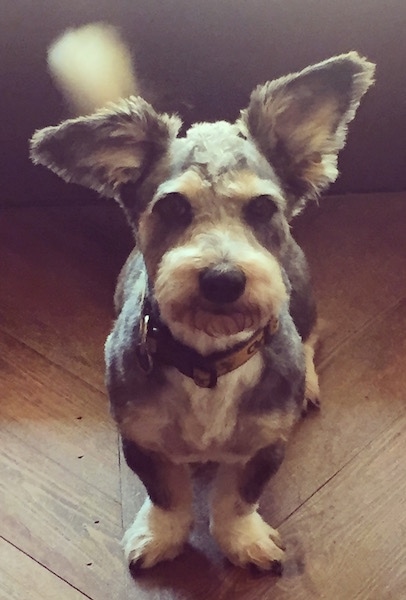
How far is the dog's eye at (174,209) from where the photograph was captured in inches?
43.9

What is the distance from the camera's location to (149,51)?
1.64 meters

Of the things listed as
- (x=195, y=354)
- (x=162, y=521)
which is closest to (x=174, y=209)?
(x=195, y=354)

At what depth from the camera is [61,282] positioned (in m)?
1.89

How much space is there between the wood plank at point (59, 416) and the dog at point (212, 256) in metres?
0.23

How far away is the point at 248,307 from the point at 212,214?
13cm

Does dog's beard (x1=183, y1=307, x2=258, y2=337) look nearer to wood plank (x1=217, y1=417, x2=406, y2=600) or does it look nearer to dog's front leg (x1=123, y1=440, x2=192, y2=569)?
dog's front leg (x1=123, y1=440, x2=192, y2=569)

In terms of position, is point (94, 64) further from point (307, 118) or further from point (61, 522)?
point (61, 522)

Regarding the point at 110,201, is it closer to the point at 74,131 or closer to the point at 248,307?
the point at 74,131

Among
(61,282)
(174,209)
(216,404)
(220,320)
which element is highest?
(174,209)

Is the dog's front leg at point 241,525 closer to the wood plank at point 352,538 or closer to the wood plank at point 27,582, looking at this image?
the wood plank at point 352,538

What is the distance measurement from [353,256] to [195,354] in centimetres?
84

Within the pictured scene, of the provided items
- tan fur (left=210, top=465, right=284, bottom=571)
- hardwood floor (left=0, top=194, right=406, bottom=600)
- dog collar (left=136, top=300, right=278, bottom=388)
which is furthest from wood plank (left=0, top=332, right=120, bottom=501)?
dog collar (left=136, top=300, right=278, bottom=388)

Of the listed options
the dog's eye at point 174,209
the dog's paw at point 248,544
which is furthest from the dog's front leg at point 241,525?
the dog's eye at point 174,209

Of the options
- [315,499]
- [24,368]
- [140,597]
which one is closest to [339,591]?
[315,499]
